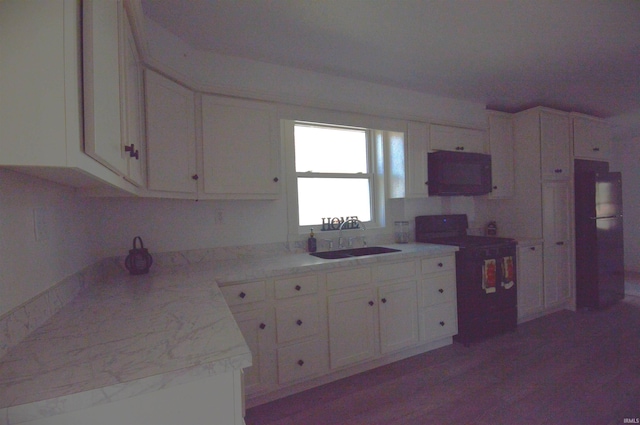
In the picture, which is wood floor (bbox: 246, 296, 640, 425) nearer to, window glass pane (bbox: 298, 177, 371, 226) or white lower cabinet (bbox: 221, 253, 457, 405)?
white lower cabinet (bbox: 221, 253, 457, 405)

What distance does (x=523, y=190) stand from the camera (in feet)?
11.6

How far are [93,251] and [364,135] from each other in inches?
101

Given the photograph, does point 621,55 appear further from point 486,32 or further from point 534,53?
point 486,32

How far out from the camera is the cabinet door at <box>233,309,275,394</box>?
1895mm

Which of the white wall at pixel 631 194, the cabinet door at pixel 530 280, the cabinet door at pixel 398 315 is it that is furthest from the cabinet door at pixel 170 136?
the white wall at pixel 631 194

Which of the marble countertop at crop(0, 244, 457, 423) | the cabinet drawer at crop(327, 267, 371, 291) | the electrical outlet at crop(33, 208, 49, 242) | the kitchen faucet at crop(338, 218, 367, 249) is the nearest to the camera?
the marble countertop at crop(0, 244, 457, 423)

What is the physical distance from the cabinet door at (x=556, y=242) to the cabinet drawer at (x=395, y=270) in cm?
202

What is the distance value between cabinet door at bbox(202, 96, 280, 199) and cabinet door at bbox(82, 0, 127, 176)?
89cm

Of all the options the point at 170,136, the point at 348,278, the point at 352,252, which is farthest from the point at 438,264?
the point at 170,136

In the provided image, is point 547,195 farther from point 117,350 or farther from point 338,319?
point 117,350

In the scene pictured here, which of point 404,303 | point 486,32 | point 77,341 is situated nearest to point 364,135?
point 486,32

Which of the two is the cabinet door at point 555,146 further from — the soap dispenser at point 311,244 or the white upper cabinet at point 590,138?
the soap dispenser at point 311,244

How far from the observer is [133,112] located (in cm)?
143

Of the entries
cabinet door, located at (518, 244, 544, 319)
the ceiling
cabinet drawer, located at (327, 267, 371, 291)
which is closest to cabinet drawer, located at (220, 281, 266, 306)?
cabinet drawer, located at (327, 267, 371, 291)
